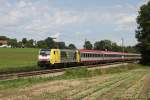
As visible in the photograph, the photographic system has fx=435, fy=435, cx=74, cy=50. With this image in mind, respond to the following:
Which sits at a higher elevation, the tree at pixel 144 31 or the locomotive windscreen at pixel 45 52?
the tree at pixel 144 31

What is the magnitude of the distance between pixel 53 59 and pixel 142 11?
46.1 metres

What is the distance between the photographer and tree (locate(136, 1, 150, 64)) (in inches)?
3723

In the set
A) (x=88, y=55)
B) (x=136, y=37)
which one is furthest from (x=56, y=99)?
(x=136, y=37)

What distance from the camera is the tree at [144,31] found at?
94562 millimetres

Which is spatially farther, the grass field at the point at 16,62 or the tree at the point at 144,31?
the tree at the point at 144,31

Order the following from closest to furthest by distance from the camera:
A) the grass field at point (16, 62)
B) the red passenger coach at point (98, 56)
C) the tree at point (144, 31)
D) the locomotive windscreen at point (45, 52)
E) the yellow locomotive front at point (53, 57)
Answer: the grass field at point (16, 62) → the yellow locomotive front at point (53, 57) → the locomotive windscreen at point (45, 52) → the red passenger coach at point (98, 56) → the tree at point (144, 31)

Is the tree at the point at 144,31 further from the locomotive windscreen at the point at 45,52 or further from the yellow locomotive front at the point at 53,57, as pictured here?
the locomotive windscreen at the point at 45,52

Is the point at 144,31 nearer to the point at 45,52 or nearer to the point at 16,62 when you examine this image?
the point at 16,62

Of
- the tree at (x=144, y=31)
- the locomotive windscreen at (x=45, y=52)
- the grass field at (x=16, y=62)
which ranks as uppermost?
the tree at (x=144, y=31)

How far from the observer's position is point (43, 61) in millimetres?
56094

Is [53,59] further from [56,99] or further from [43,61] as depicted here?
[56,99]

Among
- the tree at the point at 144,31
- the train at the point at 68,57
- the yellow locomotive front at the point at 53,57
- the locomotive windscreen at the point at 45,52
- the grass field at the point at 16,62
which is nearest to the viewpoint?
the grass field at the point at 16,62

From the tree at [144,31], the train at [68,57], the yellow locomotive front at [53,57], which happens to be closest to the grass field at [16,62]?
the yellow locomotive front at [53,57]


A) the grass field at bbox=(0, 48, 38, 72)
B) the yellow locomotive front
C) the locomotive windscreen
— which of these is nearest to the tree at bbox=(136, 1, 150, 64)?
the grass field at bbox=(0, 48, 38, 72)
